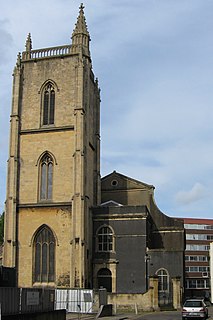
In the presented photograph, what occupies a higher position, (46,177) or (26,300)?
(46,177)

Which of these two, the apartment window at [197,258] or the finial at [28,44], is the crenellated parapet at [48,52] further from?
the apartment window at [197,258]

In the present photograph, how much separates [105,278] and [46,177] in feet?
34.2

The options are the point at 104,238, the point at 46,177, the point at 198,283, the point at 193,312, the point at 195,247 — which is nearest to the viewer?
the point at 193,312

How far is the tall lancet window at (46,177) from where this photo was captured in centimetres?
4534

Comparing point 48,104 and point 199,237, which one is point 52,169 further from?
point 199,237

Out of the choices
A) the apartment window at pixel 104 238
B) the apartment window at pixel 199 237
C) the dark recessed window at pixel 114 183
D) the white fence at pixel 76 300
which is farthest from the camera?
the apartment window at pixel 199 237

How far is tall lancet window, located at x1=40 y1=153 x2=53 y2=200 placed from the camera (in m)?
45.3

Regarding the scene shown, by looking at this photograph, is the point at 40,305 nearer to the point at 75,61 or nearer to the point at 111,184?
the point at 75,61

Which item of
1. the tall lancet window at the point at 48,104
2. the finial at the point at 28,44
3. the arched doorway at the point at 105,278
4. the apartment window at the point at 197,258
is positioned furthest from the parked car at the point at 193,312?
the apartment window at the point at 197,258

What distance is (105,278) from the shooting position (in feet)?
148

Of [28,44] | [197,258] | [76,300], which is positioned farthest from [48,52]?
[197,258]

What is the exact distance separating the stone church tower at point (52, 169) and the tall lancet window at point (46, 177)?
3.5 inches

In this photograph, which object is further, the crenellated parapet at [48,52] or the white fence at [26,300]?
the crenellated parapet at [48,52]

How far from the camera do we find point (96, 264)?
44.9m
